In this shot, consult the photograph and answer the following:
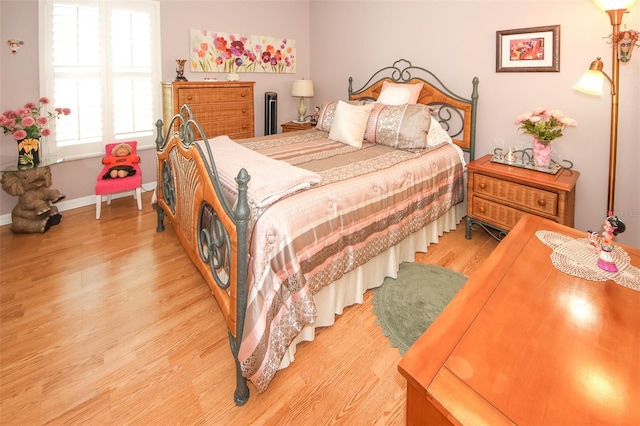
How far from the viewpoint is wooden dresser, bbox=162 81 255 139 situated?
12.3ft

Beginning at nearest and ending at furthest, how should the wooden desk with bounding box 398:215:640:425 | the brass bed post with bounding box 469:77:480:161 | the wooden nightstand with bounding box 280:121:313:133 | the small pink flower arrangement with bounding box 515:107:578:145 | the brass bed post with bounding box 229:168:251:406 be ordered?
1. the wooden desk with bounding box 398:215:640:425
2. the brass bed post with bounding box 229:168:251:406
3. the small pink flower arrangement with bounding box 515:107:578:145
4. the brass bed post with bounding box 469:77:480:161
5. the wooden nightstand with bounding box 280:121:313:133

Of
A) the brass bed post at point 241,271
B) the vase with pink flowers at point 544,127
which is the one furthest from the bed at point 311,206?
the vase with pink flowers at point 544,127

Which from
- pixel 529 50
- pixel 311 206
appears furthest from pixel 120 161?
pixel 529 50

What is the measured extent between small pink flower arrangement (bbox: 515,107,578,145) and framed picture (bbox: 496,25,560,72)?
44cm

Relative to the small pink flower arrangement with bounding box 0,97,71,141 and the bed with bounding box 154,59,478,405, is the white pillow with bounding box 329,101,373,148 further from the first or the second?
the small pink flower arrangement with bounding box 0,97,71,141

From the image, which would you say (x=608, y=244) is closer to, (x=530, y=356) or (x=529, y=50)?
(x=530, y=356)

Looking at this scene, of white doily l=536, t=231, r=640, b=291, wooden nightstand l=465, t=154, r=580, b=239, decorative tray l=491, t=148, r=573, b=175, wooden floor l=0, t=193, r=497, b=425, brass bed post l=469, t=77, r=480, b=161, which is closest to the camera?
white doily l=536, t=231, r=640, b=291

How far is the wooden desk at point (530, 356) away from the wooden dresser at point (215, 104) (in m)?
3.50

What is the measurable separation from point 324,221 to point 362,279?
0.59 meters

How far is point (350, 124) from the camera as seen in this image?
3.15 meters

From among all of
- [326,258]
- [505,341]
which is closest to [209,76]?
[326,258]

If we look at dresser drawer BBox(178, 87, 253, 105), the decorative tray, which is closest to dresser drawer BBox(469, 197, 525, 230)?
the decorative tray

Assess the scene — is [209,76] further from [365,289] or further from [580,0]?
[580,0]

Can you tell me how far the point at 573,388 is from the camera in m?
0.82
